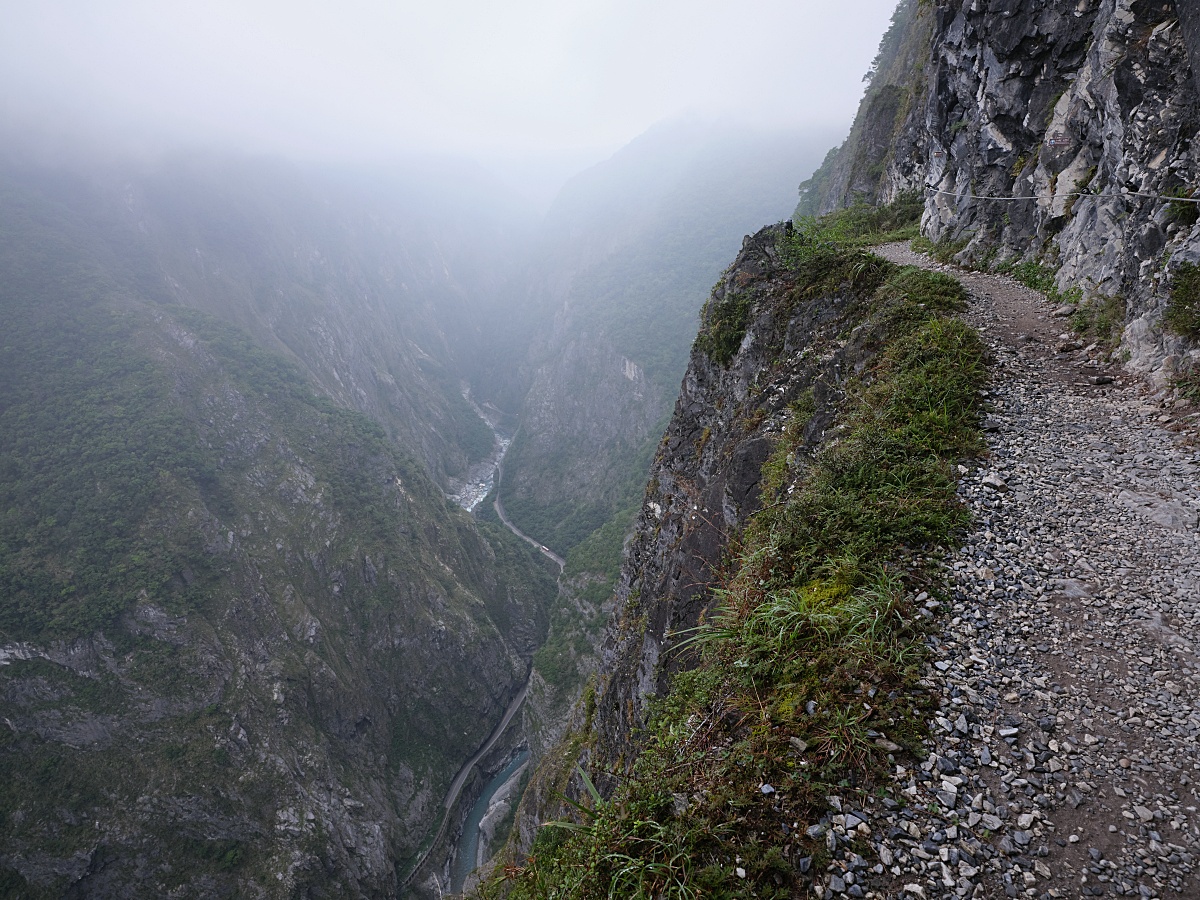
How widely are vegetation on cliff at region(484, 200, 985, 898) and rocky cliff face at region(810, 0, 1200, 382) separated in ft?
9.99

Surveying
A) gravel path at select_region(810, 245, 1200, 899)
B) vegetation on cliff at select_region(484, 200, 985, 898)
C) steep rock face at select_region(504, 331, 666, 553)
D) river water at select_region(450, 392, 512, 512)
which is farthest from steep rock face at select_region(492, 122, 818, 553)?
gravel path at select_region(810, 245, 1200, 899)

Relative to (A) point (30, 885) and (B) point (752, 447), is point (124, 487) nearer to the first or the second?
(A) point (30, 885)

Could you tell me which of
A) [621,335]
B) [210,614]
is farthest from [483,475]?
[210,614]

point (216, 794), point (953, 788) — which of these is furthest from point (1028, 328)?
point (216, 794)

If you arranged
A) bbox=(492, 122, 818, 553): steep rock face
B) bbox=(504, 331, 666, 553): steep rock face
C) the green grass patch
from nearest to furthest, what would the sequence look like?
the green grass patch, bbox=(504, 331, 666, 553): steep rock face, bbox=(492, 122, 818, 553): steep rock face

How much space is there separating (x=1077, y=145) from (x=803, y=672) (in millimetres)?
14875

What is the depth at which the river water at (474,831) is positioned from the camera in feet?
178

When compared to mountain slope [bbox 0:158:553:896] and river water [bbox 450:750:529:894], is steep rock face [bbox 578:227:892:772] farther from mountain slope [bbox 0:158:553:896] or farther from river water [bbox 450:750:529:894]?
mountain slope [bbox 0:158:553:896]

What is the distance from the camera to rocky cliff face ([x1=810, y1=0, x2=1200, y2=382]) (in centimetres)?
859

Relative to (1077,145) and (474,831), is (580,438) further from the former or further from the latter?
(1077,145)

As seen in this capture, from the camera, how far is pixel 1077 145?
1226 cm

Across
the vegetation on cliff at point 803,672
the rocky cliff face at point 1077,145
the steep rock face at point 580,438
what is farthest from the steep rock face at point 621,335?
the vegetation on cliff at point 803,672

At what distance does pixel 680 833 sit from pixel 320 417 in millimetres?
92376

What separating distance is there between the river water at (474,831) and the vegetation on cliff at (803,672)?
58582 mm
